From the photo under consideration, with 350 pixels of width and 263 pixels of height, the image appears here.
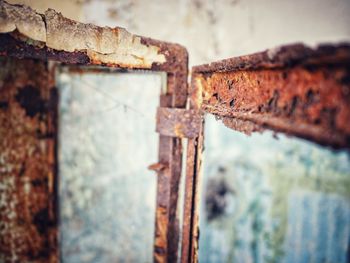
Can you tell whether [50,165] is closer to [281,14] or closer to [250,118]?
[250,118]

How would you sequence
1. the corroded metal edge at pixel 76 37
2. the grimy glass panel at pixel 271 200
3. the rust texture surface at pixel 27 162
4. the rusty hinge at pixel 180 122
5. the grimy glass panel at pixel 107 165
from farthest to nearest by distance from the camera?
the grimy glass panel at pixel 271 200 → the grimy glass panel at pixel 107 165 → the rust texture surface at pixel 27 162 → the rusty hinge at pixel 180 122 → the corroded metal edge at pixel 76 37

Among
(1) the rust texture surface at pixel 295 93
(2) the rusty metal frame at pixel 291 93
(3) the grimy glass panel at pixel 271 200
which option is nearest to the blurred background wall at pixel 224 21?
(3) the grimy glass panel at pixel 271 200

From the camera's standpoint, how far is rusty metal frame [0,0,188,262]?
580mm

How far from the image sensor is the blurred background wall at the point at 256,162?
1.54 m

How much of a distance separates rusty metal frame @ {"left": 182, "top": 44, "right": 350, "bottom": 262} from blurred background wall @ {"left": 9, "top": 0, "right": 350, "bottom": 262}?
3.40 feet

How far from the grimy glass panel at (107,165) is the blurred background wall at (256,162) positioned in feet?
0.16

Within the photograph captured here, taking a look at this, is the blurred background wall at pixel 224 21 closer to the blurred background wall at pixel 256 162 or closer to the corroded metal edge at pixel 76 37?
the blurred background wall at pixel 256 162

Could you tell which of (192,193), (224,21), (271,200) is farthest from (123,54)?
(271,200)

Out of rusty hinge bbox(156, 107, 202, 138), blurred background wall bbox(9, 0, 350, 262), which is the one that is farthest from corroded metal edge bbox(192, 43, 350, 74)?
blurred background wall bbox(9, 0, 350, 262)

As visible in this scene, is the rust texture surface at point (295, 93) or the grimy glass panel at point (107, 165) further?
the grimy glass panel at point (107, 165)

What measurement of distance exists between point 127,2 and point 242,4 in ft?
2.39

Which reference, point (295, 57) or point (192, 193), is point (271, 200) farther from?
point (295, 57)

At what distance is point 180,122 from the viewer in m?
0.83

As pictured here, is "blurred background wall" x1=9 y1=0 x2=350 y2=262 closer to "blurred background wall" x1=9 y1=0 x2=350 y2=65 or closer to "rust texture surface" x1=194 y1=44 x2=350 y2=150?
"blurred background wall" x1=9 y1=0 x2=350 y2=65
